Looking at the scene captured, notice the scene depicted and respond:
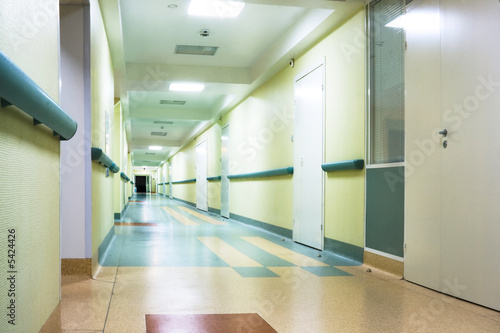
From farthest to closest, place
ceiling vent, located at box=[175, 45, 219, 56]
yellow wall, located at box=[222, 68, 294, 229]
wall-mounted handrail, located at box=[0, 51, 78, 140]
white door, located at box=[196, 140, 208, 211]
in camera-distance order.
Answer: white door, located at box=[196, 140, 208, 211], ceiling vent, located at box=[175, 45, 219, 56], yellow wall, located at box=[222, 68, 294, 229], wall-mounted handrail, located at box=[0, 51, 78, 140]

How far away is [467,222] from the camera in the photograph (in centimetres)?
283

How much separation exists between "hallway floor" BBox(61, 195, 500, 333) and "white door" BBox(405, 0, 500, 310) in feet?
0.67

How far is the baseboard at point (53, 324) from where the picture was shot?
1718 mm

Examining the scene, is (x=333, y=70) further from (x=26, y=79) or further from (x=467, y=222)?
(x=26, y=79)

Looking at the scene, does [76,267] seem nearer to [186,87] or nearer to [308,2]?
[308,2]

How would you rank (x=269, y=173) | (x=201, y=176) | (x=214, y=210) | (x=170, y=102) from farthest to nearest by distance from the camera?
1. (x=201, y=176)
2. (x=214, y=210)
3. (x=170, y=102)
4. (x=269, y=173)

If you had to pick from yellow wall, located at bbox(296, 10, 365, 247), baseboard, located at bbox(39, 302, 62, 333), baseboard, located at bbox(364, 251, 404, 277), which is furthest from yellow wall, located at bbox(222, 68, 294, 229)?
baseboard, located at bbox(39, 302, 62, 333)

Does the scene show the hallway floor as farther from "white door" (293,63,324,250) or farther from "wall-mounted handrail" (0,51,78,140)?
"wall-mounted handrail" (0,51,78,140)

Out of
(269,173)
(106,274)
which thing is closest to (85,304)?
(106,274)

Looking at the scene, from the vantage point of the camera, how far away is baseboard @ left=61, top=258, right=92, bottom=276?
3.32 m

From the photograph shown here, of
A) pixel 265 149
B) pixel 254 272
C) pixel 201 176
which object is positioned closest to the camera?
pixel 254 272

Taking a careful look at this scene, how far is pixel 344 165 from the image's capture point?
175 inches

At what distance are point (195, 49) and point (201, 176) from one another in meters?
7.46

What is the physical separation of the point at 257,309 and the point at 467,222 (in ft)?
4.78
